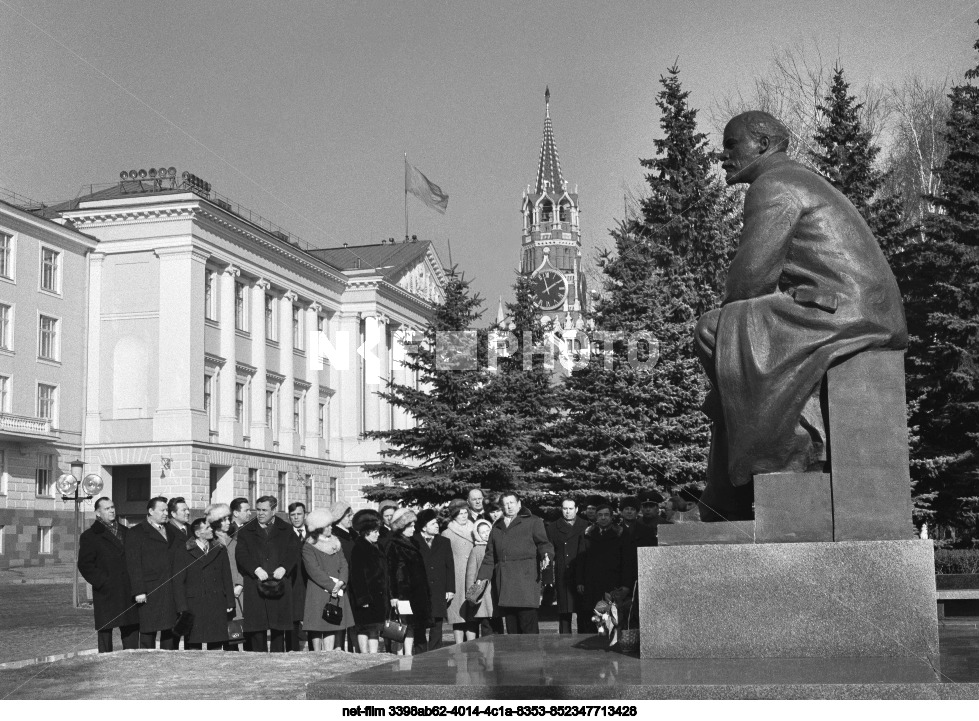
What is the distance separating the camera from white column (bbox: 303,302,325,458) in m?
58.6

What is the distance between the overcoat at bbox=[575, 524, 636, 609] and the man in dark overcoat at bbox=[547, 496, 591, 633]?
258mm

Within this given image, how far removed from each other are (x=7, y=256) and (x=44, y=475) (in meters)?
7.83

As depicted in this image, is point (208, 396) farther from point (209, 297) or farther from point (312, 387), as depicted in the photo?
point (312, 387)

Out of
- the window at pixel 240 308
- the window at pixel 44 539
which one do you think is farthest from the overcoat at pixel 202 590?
the window at pixel 240 308

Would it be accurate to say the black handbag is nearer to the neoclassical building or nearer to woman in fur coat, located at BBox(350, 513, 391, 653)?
woman in fur coat, located at BBox(350, 513, 391, 653)

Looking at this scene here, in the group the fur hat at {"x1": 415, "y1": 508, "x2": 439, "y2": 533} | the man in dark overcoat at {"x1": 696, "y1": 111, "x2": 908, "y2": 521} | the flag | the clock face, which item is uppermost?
the clock face

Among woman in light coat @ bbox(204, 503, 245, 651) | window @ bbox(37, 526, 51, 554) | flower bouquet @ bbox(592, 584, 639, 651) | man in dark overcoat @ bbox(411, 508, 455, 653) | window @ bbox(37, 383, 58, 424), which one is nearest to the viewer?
flower bouquet @ bbox(592, 584, 639, 651)

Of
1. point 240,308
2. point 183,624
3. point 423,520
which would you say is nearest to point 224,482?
point 240,308

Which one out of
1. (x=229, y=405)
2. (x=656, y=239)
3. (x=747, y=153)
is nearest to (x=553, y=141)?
(x=229, y=405)

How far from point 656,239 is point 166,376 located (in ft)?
87.0

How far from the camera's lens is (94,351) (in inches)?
1838

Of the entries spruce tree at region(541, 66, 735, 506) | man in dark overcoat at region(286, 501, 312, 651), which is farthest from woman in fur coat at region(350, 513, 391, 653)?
spruce tree at region(541, 66, 735, 506)

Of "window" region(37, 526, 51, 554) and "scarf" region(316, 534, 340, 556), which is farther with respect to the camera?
"window" region(37, 526, 51, 554)

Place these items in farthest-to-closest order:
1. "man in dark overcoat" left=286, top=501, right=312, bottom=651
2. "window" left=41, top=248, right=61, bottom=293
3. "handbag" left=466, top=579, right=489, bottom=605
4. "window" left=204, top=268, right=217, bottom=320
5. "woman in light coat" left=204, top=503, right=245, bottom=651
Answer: "window" left=204, top=268, right=217, bottom=320 → "window" left=41, top=248, right=61, bottom=293 → "handbag" left=466, top=579, right=489, bottom=605 → "woman in light coat" left=204, top=503, right=245, bottom=651 → "man in dark overcoat" left=286, top=501, right=312, bottom=651
